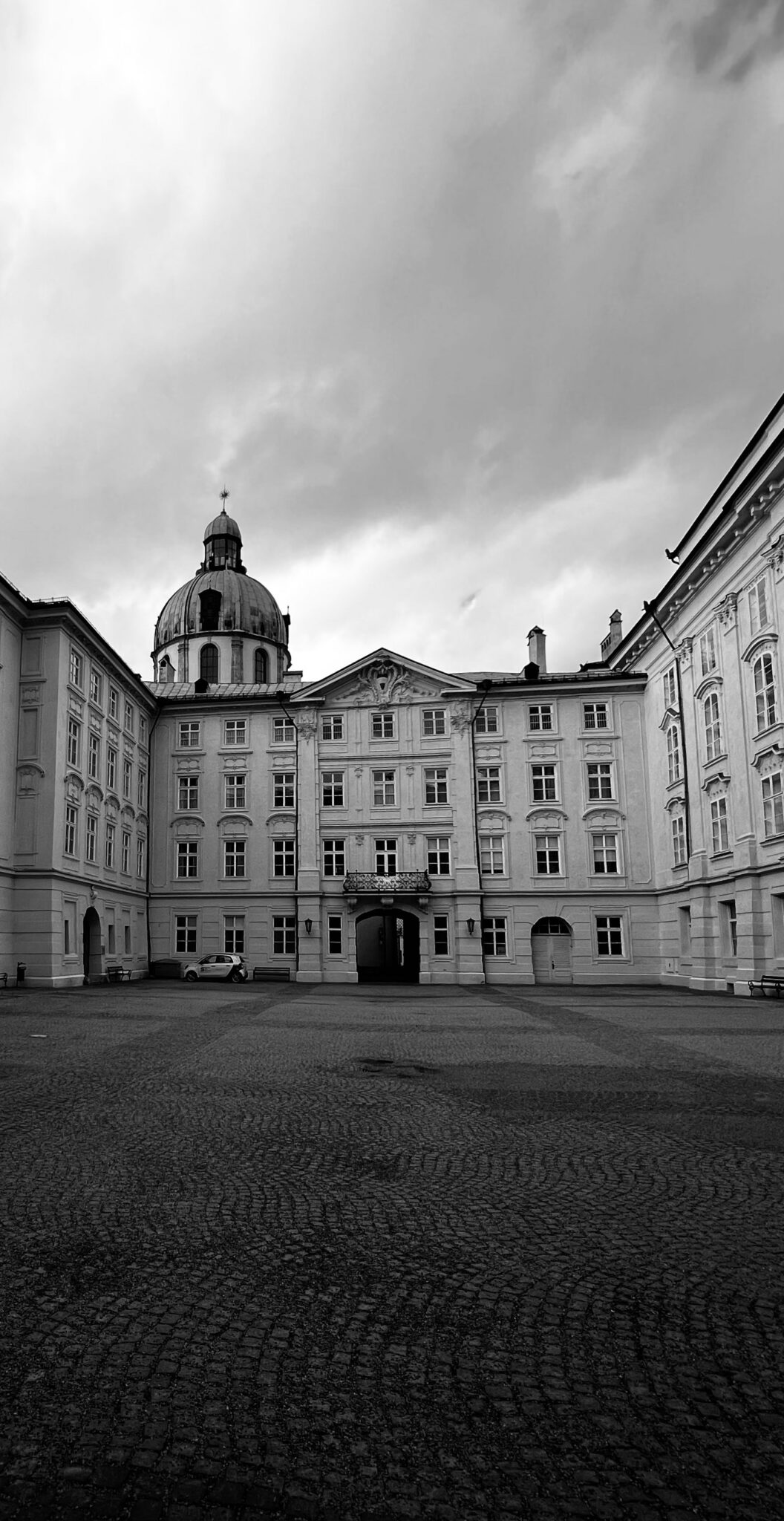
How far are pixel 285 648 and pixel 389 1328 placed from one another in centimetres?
7053

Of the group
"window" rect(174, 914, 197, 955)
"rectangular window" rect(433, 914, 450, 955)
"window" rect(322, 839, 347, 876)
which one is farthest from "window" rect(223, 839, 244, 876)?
"rectangular window" rect(433, 914, 450, 955)

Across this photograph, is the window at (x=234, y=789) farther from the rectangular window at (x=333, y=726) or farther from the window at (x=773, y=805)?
the window at (x=773, y=805)

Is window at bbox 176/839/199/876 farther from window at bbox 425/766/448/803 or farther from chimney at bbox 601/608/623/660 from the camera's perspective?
chimney at bbox 601/608/623/660

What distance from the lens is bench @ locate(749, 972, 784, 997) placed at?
102 feet

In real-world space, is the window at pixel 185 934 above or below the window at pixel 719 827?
below

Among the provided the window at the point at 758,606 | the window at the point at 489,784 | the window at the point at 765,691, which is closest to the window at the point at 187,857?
the window at the point at 489,784

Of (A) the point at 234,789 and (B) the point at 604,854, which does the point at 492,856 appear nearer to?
(B) the point at 604,854

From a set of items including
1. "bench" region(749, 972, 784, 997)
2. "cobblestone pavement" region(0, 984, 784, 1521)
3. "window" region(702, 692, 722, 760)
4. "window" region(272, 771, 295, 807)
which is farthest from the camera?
"window" region(272, 771, 295, 807)

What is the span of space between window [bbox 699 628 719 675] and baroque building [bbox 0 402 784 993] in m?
0.11

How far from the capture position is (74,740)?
40188mm

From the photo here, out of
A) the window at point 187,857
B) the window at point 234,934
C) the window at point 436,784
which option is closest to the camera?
the window at point 436,784

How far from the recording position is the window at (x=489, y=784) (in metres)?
49.2

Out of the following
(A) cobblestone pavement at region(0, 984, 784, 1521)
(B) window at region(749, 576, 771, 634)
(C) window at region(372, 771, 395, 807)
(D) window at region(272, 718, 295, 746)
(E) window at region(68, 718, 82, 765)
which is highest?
(B) window at region(749, 576, 771, 634)

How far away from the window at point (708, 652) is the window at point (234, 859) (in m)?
24.7
